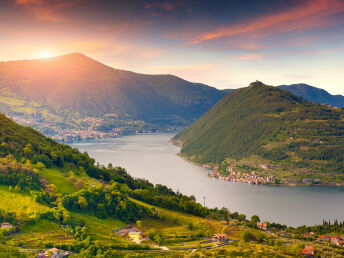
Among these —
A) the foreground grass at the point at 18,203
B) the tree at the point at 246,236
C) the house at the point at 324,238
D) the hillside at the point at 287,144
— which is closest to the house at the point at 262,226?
the house at the point at 324,238

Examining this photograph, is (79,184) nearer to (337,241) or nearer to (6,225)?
(6,225)

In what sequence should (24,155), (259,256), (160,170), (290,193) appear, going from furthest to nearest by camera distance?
(160,170)
(290,193)
(24,155)
(259,256)

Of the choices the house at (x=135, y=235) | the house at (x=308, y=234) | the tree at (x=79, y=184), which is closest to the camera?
the house at (x=135, y=235)

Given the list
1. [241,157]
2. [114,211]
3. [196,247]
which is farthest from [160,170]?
[196,247]

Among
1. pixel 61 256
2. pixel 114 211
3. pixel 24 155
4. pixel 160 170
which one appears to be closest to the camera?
pixel 61 256

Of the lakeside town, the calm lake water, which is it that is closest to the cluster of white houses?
the lakeside town

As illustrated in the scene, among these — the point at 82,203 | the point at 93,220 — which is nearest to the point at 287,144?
the point at 82,203

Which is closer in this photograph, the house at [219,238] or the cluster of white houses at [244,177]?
the house at [219,238]

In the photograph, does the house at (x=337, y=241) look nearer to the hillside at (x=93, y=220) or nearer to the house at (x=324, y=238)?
the house at (x=324, y=238)

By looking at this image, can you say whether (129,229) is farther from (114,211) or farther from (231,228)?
(231,228)
